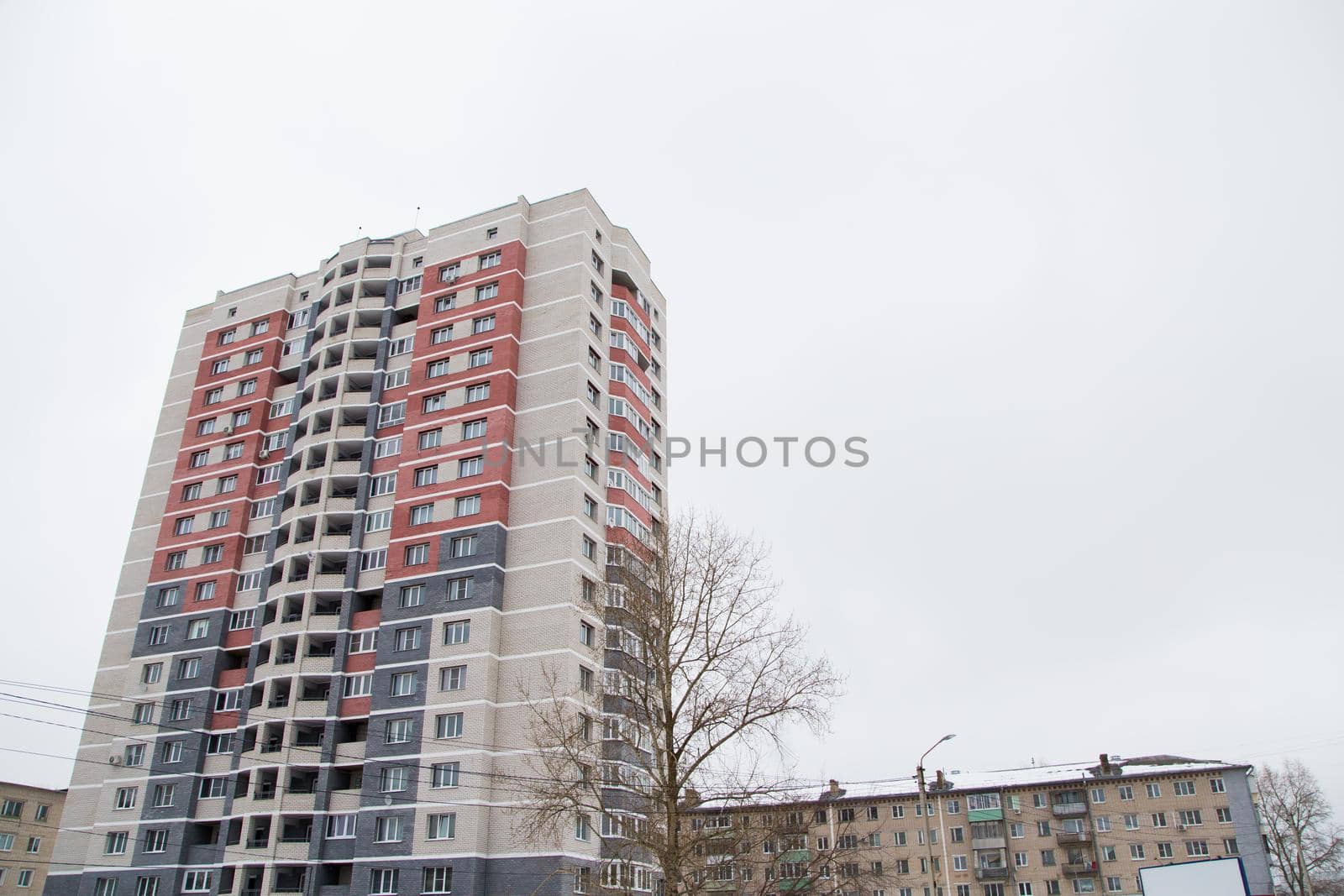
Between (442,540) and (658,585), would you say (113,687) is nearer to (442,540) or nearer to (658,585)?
(442,540)

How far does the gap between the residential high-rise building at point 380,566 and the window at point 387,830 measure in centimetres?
25

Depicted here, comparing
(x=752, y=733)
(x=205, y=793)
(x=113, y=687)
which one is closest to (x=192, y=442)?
(x=113, y=687)

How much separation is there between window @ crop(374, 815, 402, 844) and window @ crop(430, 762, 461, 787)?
267cm

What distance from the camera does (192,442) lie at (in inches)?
2766

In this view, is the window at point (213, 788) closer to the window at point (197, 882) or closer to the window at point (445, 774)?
the window at point (197, 882)

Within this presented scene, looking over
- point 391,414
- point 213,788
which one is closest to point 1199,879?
point 391,414

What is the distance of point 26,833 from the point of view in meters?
86.2

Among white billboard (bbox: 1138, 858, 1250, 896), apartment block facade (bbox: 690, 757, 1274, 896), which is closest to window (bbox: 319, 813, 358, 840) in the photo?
apartment block facade (bbox: 690, 757, 1274, 896)

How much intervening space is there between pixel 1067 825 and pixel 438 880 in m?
62.7

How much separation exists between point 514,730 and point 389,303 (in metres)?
32.7

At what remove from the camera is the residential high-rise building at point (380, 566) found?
50219mm

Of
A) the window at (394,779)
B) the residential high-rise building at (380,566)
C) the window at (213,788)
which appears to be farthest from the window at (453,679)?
the window at (213,788)

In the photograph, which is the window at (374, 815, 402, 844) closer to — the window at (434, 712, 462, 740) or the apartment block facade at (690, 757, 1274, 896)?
the window at (434, 712, 462, 740)

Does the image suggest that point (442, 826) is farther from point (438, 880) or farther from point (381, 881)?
point (381, 881)
